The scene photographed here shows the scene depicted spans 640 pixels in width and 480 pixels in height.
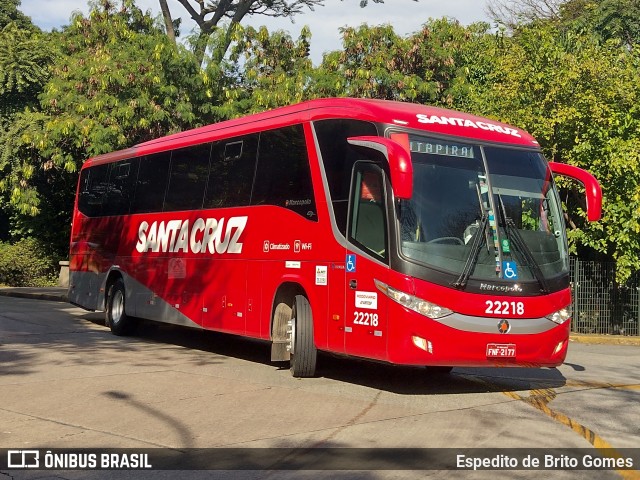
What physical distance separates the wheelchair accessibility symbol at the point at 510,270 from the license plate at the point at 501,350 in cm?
79

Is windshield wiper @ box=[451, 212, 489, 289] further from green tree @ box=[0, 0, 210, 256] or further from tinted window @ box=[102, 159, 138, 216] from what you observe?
green tree @ box=[0, 0, 210, 256]

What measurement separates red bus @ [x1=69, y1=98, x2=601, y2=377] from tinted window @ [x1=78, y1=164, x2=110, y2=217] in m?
5.50

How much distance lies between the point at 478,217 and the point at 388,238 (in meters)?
1.11

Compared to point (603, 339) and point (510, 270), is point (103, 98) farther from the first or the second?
point (510, 270)

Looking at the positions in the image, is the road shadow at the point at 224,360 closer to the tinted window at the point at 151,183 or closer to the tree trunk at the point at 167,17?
the tinted window at the point at 151,183

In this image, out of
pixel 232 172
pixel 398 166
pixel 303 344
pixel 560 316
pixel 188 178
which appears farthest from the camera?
pixel 188 178

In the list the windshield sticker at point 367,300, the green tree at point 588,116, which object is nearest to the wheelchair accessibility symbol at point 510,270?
the windshield sticker at point 367,300

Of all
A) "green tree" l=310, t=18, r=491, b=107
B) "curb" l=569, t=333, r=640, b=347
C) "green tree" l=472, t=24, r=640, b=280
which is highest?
"green tree" l=310, t=18, r=491, b=107

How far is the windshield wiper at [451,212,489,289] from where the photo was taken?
10242mm

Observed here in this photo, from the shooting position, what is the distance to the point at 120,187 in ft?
60.6

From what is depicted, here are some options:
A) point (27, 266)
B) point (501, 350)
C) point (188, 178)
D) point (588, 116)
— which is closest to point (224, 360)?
point (188, 178)

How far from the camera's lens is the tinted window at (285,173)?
1215cm

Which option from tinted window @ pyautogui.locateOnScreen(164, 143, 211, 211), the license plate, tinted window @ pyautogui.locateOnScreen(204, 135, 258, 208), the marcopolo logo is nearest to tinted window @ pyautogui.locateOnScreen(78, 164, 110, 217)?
the marcopolo logo

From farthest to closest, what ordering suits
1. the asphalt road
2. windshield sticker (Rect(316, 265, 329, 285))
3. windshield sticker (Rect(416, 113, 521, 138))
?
windshield sticker (Rect(316, 265, 329, 285)), windshield sticker (Rect(416, 113, 521, 138)), the asphalt road
